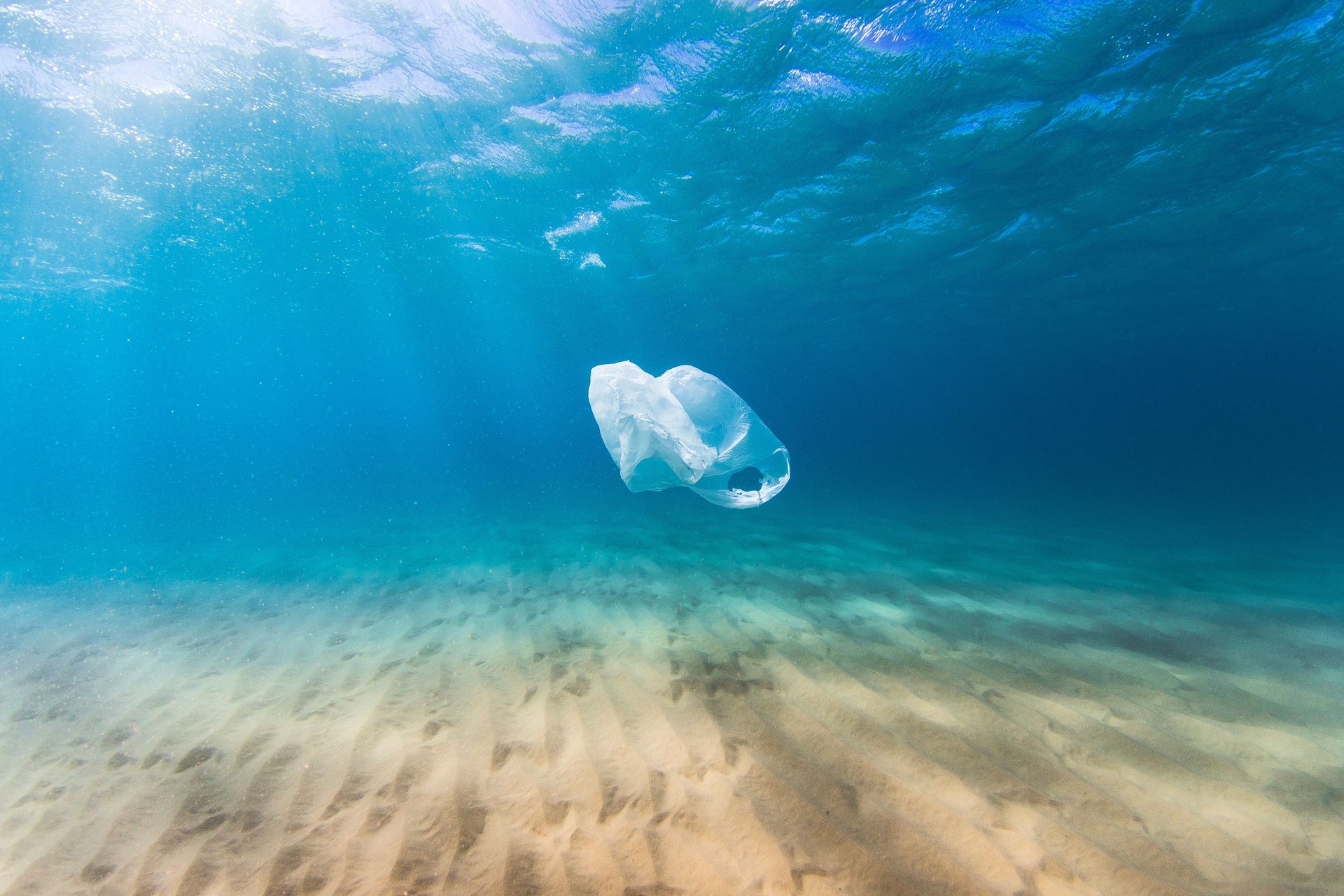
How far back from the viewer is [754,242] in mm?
14617

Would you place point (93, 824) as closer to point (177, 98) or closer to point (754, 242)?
point (177, 98)

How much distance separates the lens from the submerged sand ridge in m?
2.04

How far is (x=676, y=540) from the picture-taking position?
9289 millimetres

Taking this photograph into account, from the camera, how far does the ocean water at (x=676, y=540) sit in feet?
7.48

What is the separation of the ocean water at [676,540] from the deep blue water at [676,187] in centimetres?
11

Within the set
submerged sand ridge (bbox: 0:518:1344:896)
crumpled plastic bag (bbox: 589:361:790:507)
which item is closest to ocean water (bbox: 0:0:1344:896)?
submerged sand ridge (bbox: 0:518:1344:896)

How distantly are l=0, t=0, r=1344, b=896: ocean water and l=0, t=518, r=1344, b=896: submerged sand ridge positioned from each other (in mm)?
27

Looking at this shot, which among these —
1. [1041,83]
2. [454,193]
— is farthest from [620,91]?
[1041,83]

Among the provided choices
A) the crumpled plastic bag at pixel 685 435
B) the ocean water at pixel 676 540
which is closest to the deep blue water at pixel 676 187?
the ocean water at pixel 676 540

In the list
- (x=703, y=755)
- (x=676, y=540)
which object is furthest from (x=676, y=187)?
(x=703, y=755)

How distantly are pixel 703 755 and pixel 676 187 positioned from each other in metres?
11.5

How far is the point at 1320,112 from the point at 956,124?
5.84 meters

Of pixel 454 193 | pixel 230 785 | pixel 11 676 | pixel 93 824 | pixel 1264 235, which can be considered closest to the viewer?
pixel 93 824

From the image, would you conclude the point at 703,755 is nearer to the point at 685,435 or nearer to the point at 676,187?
the point at 685,435
